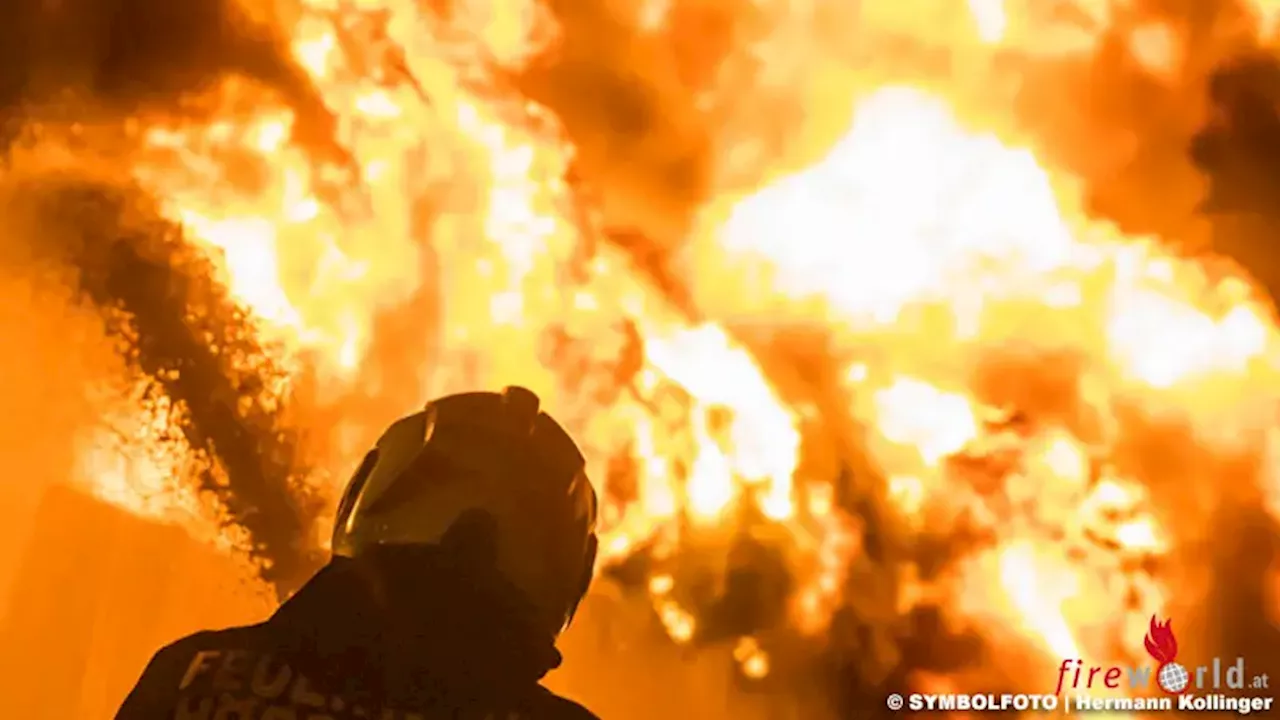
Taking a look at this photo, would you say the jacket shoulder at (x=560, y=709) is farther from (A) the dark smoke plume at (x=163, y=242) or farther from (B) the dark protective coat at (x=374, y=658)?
(A) the dark smoke plume at (x=163, y=242)

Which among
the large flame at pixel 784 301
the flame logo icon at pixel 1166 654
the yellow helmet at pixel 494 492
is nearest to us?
the yellow helmet at pixel 494 492

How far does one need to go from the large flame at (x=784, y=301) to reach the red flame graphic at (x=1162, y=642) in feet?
0.18

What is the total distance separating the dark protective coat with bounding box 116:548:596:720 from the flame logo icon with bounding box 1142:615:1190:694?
3.24 feet

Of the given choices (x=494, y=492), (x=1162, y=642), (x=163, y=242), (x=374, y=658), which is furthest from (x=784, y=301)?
(x=163, y=242)

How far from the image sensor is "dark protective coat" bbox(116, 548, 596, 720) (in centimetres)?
150

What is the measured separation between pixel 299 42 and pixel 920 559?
1.51 metres

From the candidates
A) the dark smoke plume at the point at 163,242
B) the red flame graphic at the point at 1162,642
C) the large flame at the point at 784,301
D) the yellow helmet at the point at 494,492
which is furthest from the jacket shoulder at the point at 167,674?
the red flame graphic at the point at 1162,642

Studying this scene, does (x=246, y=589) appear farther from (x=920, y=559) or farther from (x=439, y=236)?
(x=920, y=559)

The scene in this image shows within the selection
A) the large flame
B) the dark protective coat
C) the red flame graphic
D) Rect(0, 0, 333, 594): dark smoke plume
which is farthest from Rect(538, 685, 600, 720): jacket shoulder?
the red flame graphic

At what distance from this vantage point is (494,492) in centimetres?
171

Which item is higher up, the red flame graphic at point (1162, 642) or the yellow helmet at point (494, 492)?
the red flame graphic at point (1162, 642)

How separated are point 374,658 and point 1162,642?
4.31 feet

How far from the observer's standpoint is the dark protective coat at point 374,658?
1.50 metres

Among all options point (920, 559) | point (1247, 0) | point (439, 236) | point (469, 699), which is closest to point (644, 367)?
point (439, 236)
